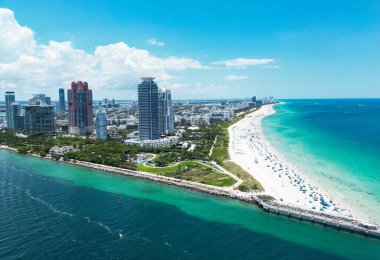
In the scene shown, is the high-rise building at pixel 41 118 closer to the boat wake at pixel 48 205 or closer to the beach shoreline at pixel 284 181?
the beach shoreline at pixel 284 181

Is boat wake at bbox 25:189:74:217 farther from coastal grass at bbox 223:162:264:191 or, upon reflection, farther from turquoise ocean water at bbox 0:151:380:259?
coastal grass at bbox 223:162:264:191

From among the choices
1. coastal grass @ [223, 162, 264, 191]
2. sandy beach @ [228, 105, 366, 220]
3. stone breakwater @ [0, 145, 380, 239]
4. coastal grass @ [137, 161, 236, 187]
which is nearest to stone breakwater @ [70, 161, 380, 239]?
stone breakwater @ [0, 145, 380, 239]

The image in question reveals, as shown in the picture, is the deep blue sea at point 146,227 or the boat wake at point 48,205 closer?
the deep blue sea at point 146,227

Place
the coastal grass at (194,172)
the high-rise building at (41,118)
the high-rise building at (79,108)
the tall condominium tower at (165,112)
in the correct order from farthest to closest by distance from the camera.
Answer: the high-rise building at (41,118) → the high-rise building at (79,108) → the tall condominium tower at (165,112) → the coastal grass at (194,172)

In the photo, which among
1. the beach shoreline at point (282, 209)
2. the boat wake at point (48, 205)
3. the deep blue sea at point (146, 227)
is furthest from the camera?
the boat wake at point (48, 205)

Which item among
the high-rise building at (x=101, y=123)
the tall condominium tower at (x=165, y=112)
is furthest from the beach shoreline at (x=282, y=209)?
the tall condominium tower at (x=165, y=112)

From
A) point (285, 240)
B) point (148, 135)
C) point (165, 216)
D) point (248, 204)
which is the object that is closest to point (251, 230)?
point (285, 240)

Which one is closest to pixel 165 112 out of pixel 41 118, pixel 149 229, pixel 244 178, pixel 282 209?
pixel 41 118

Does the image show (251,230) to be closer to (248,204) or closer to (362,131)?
(248,204)
